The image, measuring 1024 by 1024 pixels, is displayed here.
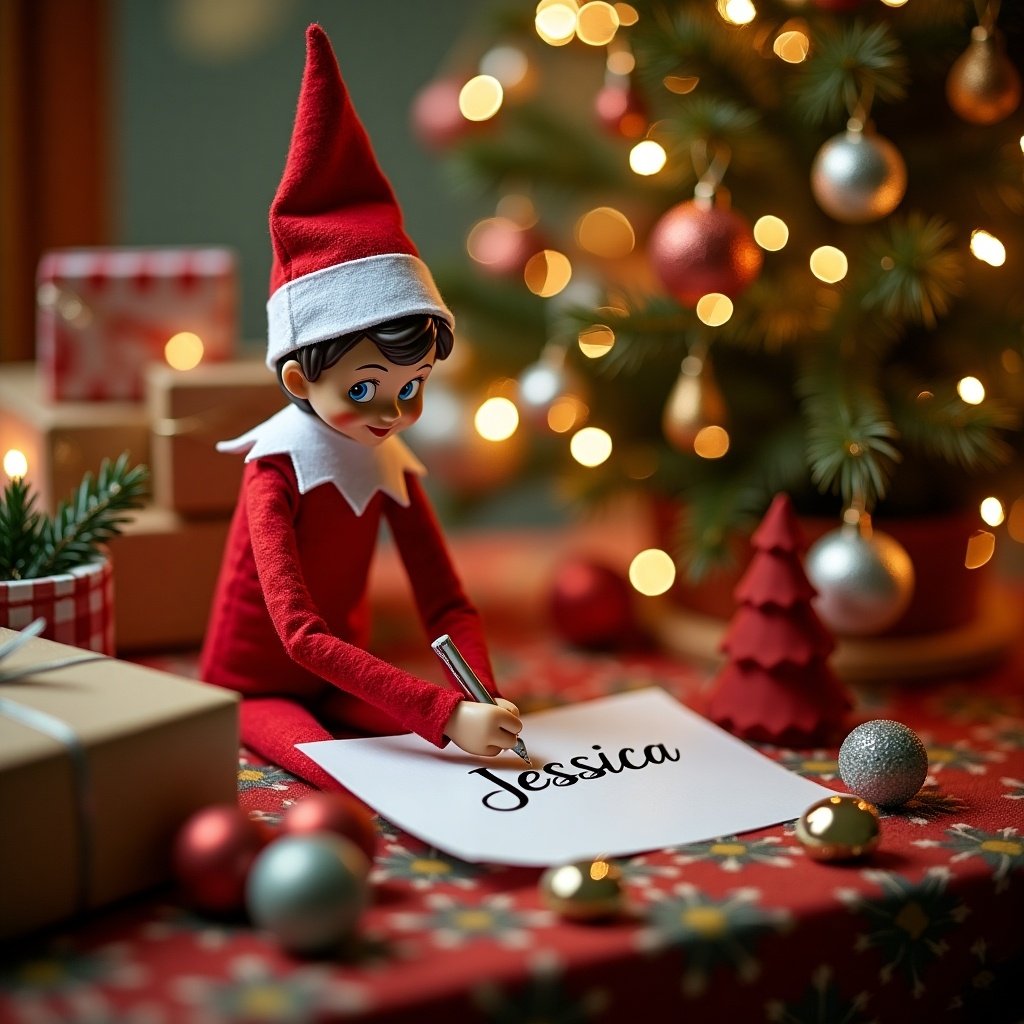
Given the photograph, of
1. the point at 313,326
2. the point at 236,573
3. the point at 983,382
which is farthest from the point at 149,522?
the point at 983,382

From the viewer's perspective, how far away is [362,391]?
2.89 ft

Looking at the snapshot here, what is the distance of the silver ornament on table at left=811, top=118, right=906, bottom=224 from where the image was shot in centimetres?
98

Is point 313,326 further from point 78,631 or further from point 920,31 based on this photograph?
point 920,31

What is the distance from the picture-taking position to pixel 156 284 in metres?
1.17

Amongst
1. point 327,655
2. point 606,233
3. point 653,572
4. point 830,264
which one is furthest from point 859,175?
point 327,655

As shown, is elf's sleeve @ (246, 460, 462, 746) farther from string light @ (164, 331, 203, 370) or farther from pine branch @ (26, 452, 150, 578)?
string light @ (164, 331, 203, 370)

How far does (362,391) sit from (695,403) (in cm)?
32

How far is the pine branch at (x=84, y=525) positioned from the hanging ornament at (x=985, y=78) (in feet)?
2.28

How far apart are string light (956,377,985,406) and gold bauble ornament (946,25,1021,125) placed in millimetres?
208

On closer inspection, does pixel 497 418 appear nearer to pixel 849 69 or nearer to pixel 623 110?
pixel 623 110

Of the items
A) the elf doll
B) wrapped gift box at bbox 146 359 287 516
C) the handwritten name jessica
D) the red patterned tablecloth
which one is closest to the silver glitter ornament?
the red patterned tablecloth

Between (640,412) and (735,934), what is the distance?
671 millimetres

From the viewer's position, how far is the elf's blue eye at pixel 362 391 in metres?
0.88

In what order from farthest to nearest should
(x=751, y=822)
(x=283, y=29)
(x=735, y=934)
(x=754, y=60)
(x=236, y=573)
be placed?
(x=283, y=29), (x=754, y=60), (x=236, y=573), (x=751, y=822), (x=735, y=934)
